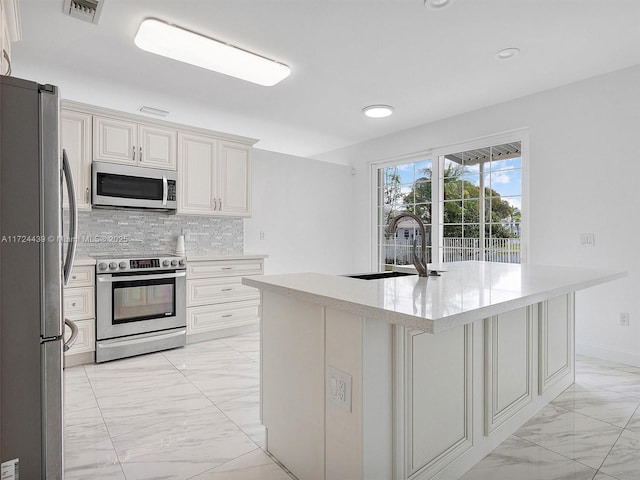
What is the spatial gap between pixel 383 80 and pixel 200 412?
3031mm

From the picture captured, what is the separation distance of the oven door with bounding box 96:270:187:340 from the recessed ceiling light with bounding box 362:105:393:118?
2.60m

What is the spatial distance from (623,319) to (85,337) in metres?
4.63

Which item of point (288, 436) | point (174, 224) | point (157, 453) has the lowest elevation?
point (157, 453)

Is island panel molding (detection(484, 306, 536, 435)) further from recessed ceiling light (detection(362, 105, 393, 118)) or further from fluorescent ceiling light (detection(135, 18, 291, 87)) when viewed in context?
recessed ceiling light (detection(362, 105, 393, 118))

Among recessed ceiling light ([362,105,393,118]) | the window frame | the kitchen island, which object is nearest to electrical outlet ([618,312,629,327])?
the window frame

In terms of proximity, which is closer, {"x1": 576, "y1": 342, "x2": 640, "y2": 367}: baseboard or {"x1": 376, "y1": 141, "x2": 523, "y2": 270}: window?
{"x1": 576, "y1": 342, "x2": 640, "y2": 367}: baseboard

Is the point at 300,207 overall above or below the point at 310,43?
below

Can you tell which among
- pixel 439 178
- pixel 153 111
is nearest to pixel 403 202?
pixel 439 178

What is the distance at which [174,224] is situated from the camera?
427cm

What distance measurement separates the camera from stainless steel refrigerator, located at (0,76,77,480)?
133cm

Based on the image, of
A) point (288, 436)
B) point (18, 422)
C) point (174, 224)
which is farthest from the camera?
point (174, 224)

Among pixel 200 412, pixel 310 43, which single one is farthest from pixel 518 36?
pixel 200 412

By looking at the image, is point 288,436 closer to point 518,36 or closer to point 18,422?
point 18,422

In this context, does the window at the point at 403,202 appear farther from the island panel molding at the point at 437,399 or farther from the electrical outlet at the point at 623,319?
the island panel molding at the point at 437,399
